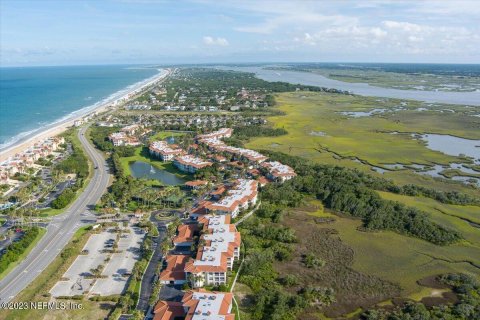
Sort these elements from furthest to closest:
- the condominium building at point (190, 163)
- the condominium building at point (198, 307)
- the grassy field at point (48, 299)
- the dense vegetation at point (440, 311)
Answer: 1. the condominium building at point (190, 163)
2. the grassy field at point (48, 299)
3. the dense vegetation at point (440, 311)
4. the condominium building at point (198, 307)

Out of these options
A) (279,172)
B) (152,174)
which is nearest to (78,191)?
(152,174)

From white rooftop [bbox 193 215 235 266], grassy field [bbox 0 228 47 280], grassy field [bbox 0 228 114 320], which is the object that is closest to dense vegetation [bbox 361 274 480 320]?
white rooftop [bbox 193 215 235 266]

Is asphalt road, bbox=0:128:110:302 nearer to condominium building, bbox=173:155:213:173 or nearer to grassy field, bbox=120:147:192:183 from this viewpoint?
→ grassy field, bbox=120:147:192:183

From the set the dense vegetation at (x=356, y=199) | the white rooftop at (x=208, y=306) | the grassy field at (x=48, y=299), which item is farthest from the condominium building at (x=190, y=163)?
the white rooftop at (x=208, y=306)

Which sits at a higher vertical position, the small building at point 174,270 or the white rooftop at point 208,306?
the white rooftop at point 208,306

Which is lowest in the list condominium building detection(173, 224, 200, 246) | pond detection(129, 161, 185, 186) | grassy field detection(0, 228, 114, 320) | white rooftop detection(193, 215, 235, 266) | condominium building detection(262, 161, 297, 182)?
grassy field detection(0, 228, 114, 320)

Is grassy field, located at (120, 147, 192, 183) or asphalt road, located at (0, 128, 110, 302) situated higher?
grassy field, located at (120, 147, 192, 183)

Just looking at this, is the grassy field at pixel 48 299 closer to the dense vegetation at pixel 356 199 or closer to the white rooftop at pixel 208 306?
the white rooftop at pixel 208 306
